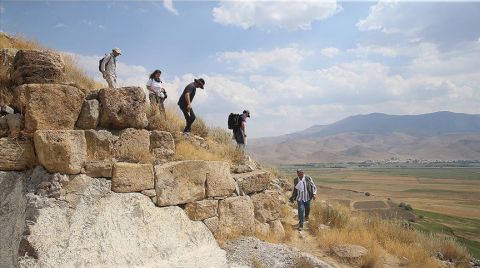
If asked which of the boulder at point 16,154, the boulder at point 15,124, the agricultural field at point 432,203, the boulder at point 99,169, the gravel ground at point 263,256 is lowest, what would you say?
the agricultural field at point 432,203

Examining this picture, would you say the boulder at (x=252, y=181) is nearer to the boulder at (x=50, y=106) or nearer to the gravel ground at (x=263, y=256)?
the gravel ground at (x=263, y=256)

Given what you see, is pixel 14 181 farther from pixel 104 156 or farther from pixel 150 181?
pixel 150 181

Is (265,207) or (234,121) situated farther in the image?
(234,121)

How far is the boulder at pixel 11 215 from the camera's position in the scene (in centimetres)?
584

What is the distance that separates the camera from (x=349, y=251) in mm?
9344

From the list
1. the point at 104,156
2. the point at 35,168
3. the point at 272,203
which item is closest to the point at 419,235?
the point at 272,203

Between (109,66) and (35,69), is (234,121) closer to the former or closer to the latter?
(109,66)

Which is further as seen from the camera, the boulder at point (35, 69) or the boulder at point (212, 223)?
the boulder at point (212, 223)

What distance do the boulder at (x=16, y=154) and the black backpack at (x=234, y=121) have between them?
5.89 m

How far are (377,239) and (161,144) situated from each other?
7.17 metres

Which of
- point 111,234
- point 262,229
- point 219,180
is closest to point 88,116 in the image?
point 111,234

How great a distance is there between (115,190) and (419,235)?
32.0ft

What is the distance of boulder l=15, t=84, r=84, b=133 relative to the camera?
6.75m

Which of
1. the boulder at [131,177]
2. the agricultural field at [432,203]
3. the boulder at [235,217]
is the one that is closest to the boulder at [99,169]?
the boulder at [131,177]
